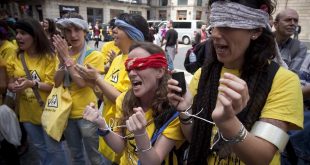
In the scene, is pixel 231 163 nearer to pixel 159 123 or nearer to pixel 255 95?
pixel 255 95

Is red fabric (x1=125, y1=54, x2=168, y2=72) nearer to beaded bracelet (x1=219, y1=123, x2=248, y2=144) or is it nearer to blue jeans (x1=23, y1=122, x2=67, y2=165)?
beaded bracelet (x1=219, y1=123, x2=248, y2=144)

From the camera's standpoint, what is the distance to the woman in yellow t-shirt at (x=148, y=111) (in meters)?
1.71

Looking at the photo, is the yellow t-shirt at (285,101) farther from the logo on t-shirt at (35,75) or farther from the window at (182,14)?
the window at (182,14)

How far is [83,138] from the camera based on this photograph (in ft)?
9.82

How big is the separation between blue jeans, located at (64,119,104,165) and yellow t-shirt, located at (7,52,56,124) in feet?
1.52

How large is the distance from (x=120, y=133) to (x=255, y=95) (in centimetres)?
107

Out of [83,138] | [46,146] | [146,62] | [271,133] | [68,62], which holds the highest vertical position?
[146,62]

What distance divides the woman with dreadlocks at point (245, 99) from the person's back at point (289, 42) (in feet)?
5.89

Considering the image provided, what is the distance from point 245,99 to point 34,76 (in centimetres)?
276

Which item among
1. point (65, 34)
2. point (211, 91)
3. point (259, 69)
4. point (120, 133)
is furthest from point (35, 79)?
point (259, 69)

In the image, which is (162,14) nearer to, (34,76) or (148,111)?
(34,76)

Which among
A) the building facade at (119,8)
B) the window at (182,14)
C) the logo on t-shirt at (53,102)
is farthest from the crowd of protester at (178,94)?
the window at (182,14)

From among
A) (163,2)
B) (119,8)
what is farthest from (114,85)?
(163,2)

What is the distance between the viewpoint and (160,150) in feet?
5.50
